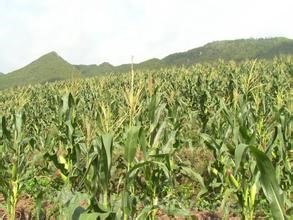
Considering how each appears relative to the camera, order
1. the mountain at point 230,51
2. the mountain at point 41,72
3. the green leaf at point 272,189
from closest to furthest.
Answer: the green leaf at point 272,189 → the mountain at point 230,51 → the mountain at point 41,72

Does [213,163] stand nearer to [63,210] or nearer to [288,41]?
[63,210]

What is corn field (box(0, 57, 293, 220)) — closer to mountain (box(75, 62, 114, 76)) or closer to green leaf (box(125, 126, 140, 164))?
green leaf (box(125, 126, 140, 164))

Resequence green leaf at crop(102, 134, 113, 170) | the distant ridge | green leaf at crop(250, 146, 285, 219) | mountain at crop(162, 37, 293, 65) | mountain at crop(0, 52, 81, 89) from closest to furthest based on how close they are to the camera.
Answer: green leaf at crop(250, 146, 285, 219), green leaf at crop(102, 134, 113, 170), mountain at crop(162, 37, 293, 65), the distant ridge, mountain at crop(0, 52, 81, 89)

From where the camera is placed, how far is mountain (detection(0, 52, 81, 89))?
137 metres

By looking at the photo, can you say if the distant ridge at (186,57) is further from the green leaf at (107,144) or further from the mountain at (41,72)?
the green leaf at (107,144)

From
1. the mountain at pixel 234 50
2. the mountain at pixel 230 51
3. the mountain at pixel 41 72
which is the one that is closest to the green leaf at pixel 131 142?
the mountain at pixel 230 51

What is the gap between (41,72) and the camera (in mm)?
144375

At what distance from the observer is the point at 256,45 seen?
142m

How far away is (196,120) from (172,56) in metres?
136

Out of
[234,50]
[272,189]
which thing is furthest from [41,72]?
[272,189]

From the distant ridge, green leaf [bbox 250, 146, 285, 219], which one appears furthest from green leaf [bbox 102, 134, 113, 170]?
the distant ridge

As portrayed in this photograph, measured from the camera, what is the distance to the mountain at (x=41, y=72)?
13666 cm

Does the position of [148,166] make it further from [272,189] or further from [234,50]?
[234,50]

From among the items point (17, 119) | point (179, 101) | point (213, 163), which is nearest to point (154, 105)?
point (213, 163)
